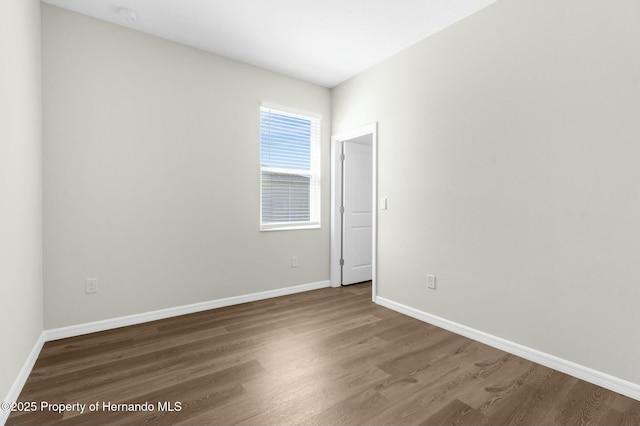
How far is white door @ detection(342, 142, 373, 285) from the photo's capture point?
4309 millimetres

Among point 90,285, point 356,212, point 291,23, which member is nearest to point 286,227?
point 356,212

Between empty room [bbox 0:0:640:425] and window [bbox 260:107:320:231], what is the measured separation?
0.09 feet

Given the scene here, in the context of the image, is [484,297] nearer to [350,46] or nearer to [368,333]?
[368,333]

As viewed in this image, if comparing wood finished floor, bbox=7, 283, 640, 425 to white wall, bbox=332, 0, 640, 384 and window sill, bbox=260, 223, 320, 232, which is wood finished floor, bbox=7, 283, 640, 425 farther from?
window sill, bbox=260, 223, 320, 232

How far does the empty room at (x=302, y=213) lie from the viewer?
1.81 meters

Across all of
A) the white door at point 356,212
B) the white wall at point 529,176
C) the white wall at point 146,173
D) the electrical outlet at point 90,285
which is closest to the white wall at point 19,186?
the white wall at point 146,173

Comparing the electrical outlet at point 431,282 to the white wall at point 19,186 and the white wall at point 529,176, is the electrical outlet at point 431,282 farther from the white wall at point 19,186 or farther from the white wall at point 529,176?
the white wall at point 19,186

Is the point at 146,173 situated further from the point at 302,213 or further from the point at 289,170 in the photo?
the point at 302,213

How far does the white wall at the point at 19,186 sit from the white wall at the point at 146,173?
158 mm

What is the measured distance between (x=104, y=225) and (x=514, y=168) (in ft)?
11.5

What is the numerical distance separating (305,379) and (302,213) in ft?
7.89

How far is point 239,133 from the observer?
11.5ft

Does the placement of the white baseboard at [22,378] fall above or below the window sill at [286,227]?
below

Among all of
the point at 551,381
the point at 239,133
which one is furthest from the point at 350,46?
the point at 551,381
